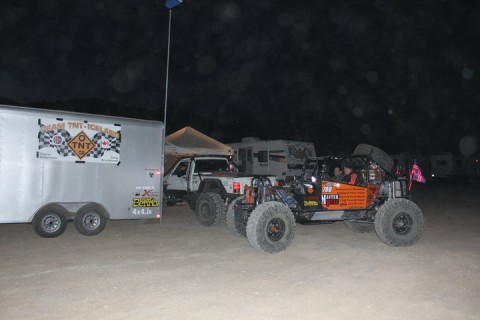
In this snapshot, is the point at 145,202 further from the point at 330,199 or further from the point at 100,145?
the point at 330,199

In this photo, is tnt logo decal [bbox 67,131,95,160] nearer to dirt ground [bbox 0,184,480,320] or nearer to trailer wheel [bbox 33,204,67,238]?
trailer wheel [bbox 33,204,67,238]

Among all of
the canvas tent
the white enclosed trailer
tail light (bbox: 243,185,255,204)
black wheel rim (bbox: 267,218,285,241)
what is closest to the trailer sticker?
the white enclosed trailer

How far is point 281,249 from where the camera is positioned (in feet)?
27.0

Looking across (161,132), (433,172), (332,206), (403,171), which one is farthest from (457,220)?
(433,172)

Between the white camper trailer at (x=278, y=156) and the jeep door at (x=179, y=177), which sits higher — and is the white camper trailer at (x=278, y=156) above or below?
above

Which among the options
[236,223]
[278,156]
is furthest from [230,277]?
[278,156]

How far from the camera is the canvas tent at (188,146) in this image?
62.1 feet

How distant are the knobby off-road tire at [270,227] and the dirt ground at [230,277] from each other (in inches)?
10.1

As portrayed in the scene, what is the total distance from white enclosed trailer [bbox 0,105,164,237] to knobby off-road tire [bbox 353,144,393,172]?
17.0 feet

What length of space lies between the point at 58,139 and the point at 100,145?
0.97 m

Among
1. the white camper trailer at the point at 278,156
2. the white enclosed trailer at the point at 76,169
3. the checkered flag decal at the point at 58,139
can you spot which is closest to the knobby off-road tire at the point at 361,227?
the white enclosed trailer at the point at 76,169

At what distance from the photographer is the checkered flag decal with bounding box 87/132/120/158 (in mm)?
10117

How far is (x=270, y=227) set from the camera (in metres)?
8.30

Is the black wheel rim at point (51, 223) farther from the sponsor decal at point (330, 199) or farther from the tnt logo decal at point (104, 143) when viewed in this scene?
the sponsor decal at point (330, 199)
